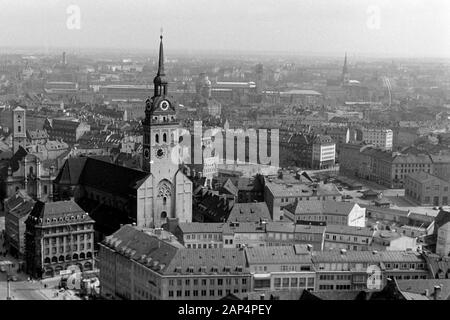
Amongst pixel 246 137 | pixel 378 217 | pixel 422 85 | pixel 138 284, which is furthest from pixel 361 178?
pixel 422 85

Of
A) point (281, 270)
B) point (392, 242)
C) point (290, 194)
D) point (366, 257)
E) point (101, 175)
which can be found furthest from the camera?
point (290, 194)

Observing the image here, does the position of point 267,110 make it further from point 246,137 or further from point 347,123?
point 246,137

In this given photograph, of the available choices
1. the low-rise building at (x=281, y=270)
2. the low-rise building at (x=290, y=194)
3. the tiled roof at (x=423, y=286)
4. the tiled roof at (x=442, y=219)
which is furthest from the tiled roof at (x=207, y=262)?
the low-rise building at (x=290, y=194)

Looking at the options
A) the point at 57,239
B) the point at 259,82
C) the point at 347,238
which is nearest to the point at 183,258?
the point at 57,239

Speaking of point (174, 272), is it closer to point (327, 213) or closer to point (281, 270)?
point (281, 270)

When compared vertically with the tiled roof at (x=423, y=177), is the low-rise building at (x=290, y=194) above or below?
above

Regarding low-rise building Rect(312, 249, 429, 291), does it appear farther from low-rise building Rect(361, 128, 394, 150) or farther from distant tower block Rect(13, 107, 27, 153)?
low-rise building Rect(361, 128, 394, 150)

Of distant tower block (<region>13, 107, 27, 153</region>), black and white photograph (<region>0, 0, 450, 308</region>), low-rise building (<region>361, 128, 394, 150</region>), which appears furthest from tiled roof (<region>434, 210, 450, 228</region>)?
low-rise building (<region>361, 128, 394, 150</region>)

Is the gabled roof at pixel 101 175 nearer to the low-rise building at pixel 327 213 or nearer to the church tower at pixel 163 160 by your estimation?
the church tower at pixel 163 160
